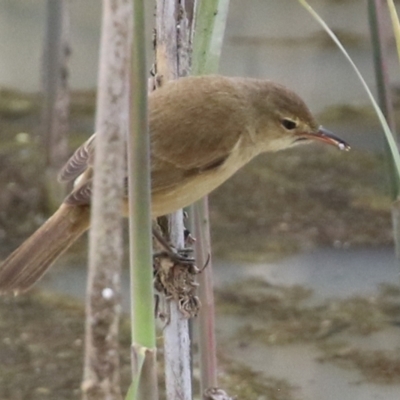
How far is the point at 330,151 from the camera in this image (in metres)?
3.84

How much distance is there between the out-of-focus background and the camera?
2434 millimetres

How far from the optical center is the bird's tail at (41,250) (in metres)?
1.23

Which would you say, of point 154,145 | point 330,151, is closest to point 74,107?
point 330,151

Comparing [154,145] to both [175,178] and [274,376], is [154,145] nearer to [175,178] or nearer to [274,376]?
[175,178]

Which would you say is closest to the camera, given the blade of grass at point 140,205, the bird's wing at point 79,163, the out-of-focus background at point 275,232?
the blade of grass at point 140,205

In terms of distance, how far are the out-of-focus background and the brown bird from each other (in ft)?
0.75

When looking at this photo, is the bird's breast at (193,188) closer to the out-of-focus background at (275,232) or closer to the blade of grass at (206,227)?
the blade of grass at (206,227)

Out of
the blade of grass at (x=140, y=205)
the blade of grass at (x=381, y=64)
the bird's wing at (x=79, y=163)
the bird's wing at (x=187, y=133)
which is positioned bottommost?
the blade of grass at (x=140, y=205)

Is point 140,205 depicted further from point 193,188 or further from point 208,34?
point 193,188

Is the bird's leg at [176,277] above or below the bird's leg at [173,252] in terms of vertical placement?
below

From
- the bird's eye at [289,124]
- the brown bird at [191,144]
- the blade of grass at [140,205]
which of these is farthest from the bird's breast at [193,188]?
the blade of grass at [140,205]

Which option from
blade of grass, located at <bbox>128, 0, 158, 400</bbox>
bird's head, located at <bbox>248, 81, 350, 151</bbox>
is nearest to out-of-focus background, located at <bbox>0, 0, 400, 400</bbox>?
bird's head, located at <bbox>248, 81, 350, 151</bbox>

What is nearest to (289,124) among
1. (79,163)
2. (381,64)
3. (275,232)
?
(79,163)

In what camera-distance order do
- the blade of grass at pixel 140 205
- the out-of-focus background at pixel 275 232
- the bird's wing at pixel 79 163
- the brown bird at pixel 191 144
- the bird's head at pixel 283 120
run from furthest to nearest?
1. the out-of-focus background at pixel 275 232
2. the bird's head at pixel 283 120
3. the bird's wing at pixel 79 163
4. the brown bird at pixel 191 144
5. the blade of grass at pixel 140 205
